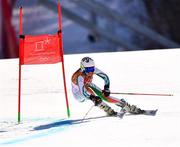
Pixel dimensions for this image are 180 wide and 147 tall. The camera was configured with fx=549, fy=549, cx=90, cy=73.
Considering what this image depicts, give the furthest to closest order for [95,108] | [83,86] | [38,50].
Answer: [95,108] < [38,50] < [83,86]

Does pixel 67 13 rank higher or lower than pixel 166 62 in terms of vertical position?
higher

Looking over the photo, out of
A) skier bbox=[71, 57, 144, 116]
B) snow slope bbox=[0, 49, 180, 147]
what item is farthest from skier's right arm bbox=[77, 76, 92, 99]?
snow slope bbox=[0, 49, 180, 147]

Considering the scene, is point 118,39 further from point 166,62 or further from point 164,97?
point 164,97

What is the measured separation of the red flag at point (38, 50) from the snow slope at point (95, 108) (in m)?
0.49

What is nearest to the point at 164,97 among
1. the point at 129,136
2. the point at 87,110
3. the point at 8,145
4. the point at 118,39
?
the point at 87,110

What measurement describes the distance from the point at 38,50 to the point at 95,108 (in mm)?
750

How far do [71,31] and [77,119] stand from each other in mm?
6563

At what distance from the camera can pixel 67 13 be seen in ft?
35.0

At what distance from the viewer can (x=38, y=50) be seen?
4.27 m

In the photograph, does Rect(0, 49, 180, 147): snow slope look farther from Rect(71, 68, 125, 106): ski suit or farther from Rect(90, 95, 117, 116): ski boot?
Rect(71, 68, 125, 106): ski suit

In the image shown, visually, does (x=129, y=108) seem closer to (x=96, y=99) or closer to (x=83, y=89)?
(x=96, y=99)

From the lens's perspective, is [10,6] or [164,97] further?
[10,6]

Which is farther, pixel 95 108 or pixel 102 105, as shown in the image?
pixel 95 108

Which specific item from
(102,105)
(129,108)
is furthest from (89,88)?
(129,108)
